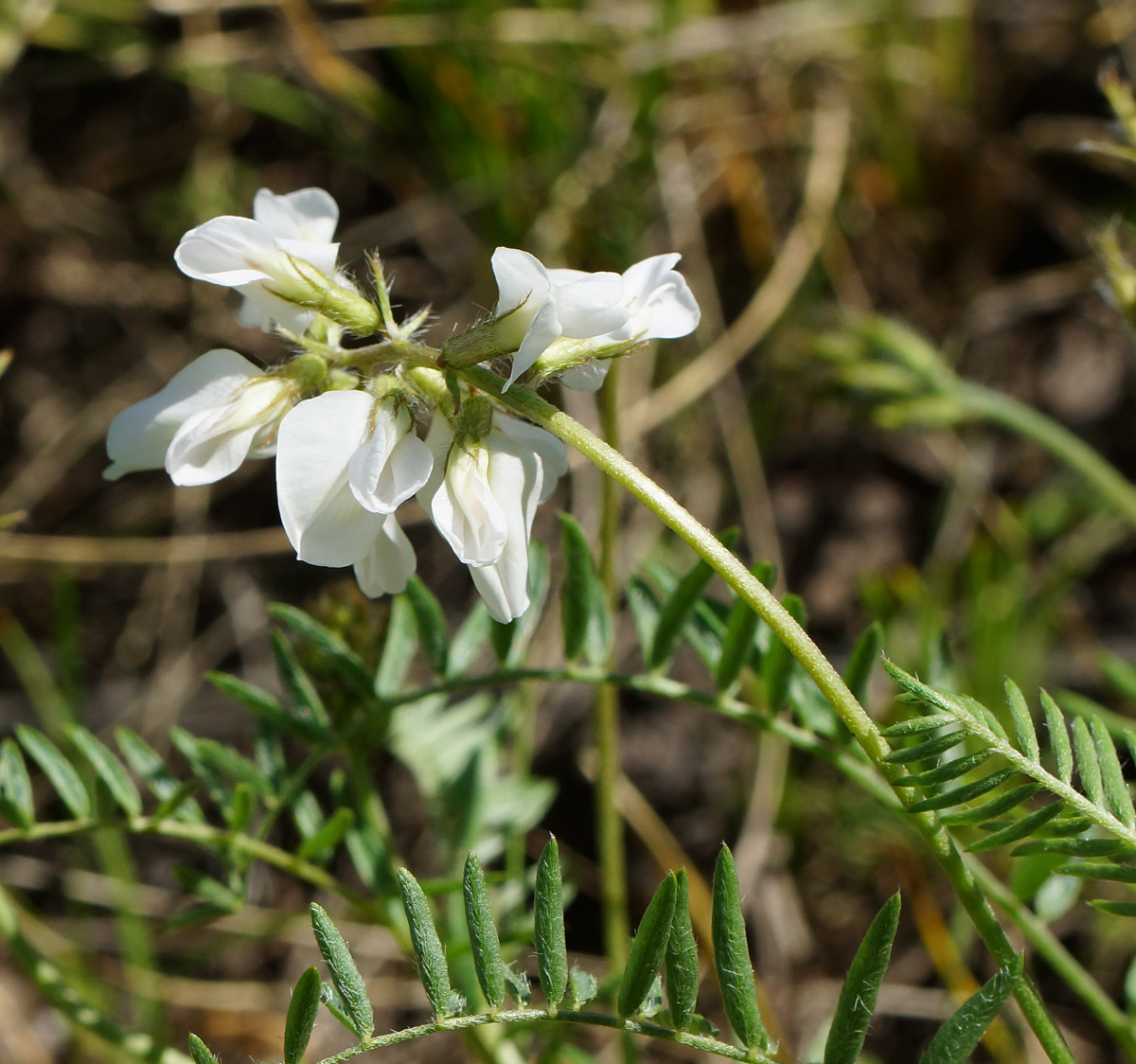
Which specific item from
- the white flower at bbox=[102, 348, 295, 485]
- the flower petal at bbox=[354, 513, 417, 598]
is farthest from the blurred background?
the white flower at bbox=[102, 348, 295, 485]

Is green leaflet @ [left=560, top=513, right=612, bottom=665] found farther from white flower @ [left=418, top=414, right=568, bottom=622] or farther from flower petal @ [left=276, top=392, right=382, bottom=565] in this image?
flower petal @ [left=276, top=392, right=382, bottom=565]

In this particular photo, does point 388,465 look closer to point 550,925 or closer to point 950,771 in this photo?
point 550,925

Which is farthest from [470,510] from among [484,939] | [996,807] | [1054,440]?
[1054,440]


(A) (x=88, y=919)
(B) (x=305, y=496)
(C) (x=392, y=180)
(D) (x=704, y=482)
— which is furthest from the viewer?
(C) (x=392, y=180)

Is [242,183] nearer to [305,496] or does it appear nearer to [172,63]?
[172,63]

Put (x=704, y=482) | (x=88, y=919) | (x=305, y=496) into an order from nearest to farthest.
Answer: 1. (x=305, y=496)
2. (x=88, y=919)
3. (x=704, y=482)

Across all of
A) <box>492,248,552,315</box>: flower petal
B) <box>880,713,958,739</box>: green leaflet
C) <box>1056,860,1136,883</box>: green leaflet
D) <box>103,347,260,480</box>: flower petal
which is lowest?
<box>1056,860,1136,883</box>: green leaflet

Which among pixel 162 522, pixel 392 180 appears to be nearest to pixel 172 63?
pixel 392 180
